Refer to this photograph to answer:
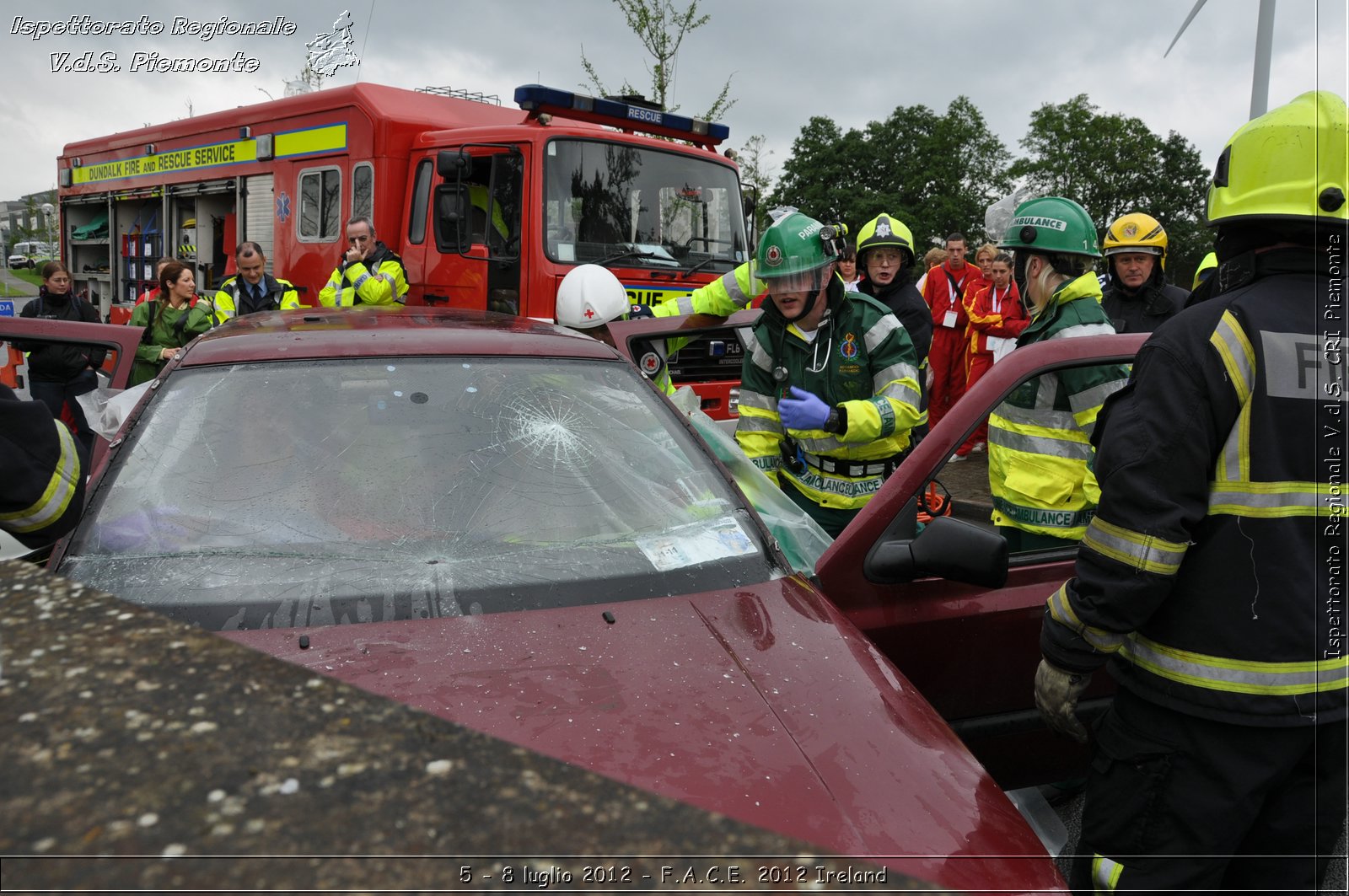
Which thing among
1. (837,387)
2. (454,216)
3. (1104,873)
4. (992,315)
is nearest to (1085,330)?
(837,387)

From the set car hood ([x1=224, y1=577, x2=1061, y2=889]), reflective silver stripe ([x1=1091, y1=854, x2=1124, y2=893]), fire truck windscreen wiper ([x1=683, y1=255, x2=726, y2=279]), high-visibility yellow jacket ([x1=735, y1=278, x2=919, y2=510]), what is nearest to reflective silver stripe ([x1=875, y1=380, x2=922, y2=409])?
high-visibility yellow jacket ([x1=735, y1=278, x2=919, y2=510])

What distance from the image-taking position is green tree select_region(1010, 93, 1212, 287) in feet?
137

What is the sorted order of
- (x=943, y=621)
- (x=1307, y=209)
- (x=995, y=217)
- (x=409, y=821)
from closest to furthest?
(x=409, y=821)
(x=1307, y=209)
(x=943, y=621)
(x=995, y=217)

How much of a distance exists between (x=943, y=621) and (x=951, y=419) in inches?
19.6

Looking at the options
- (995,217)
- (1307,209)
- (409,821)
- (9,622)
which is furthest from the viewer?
(995,217)

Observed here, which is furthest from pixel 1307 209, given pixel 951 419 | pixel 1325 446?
pixel 951 419

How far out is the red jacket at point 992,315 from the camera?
785cm

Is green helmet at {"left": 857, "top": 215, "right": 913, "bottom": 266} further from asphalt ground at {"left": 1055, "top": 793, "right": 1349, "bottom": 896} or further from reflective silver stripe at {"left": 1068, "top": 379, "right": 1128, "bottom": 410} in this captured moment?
asphalt ground at {"left": 1055, "top": 793, "right": 1349, "bottom": 896}

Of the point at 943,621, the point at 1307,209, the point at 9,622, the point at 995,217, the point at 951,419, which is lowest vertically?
the point at 943,621

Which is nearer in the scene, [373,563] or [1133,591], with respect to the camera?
[1133,591]

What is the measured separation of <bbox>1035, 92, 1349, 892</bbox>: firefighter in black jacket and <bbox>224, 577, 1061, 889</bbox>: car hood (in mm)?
374

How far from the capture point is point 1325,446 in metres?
1.66

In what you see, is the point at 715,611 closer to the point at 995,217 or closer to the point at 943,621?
the point at 943,621

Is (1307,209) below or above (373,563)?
above
